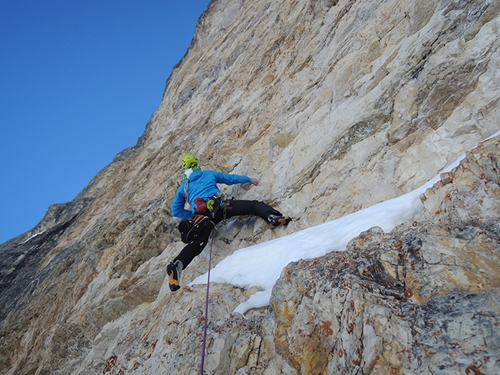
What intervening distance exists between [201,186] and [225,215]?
795 millimetres

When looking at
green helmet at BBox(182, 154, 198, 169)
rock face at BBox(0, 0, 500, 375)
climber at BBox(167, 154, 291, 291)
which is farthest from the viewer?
green helmet at BBox(182, 154, 198, 169)

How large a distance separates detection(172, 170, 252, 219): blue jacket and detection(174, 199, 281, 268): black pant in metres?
0.45

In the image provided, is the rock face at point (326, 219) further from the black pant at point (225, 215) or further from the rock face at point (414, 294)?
the black pant at point (225, 215)

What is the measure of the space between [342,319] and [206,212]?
4327mm

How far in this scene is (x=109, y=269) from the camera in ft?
33.9

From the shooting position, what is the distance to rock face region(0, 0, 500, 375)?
309 centimetres

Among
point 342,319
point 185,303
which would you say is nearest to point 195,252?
point 185,303

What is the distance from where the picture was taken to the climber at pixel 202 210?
6930mm

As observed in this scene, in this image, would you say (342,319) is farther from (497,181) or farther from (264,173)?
(264,173)

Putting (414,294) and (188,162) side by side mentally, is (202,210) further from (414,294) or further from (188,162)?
(414,294)

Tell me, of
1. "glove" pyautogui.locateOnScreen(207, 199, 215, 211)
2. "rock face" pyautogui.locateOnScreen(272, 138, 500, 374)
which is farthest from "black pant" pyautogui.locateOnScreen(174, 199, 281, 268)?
"rock face" pyautogui.locateOnScreen(272, 138, 500, 374)

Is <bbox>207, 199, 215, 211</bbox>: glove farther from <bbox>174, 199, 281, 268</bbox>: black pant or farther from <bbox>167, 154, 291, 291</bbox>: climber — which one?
<bbox>174, 199, 281, 268</bbox>: black pant

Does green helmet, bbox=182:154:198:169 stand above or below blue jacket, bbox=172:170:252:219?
above

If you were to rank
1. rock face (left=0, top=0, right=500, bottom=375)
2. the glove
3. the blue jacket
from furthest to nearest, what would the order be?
1. the blue jacket
2. the glove
3. rock face (left=0, top=0, right=500, bottom=375)
